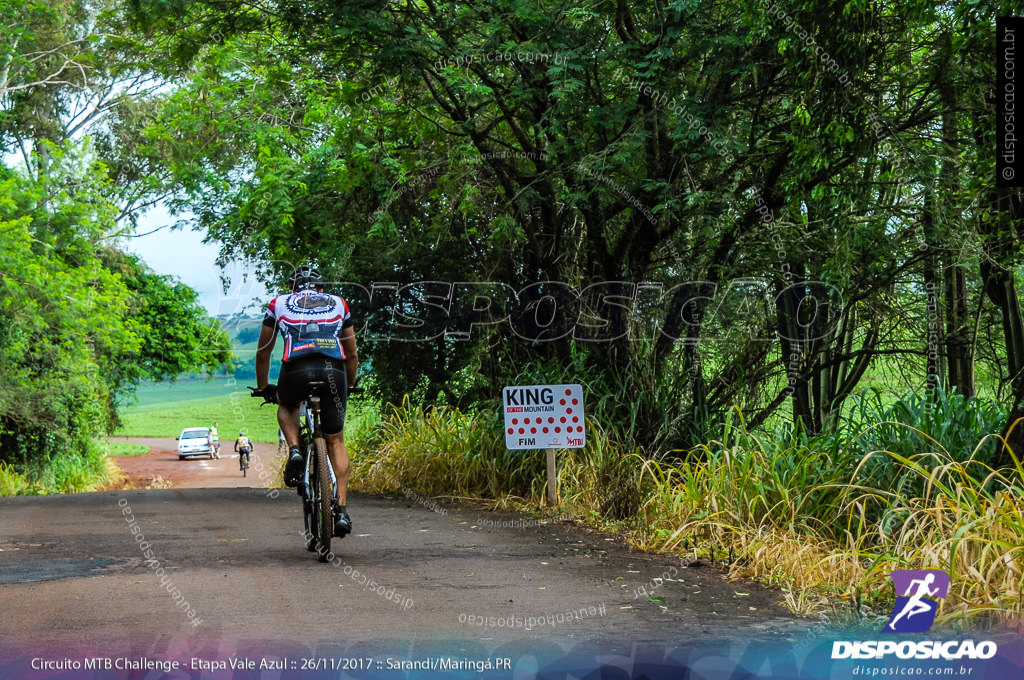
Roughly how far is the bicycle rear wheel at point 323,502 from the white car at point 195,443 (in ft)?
145

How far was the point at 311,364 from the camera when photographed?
24.9 ft

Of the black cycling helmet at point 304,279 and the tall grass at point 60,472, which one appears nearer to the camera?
the black cycling helmet at point 304,279

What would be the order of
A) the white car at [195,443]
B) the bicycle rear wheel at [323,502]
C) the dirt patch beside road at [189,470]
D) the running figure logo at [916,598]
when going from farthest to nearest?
the white car at [195,443] → the dirt patch beside road at [189,470] → the bicycle rear wheel at [323,502] → the running figure logo at [916,598]

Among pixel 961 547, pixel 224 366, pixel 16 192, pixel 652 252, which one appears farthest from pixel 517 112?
pixel 224 366

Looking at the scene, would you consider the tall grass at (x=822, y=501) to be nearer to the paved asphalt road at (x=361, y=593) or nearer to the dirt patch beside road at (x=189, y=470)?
the paved asphalt road at (x=361, y=593)

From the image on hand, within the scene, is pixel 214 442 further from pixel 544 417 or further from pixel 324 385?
pixel 324 385

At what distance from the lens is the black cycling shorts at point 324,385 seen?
297 inches

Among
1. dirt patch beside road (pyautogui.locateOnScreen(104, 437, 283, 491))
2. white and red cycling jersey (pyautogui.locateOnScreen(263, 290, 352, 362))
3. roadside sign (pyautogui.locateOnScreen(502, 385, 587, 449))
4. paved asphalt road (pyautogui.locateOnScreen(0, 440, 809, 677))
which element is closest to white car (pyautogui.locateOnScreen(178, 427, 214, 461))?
dirt patch beside road (pyautogui.locateOnScreen(104, 437, 283, 491))

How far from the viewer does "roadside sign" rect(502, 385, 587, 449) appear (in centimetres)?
1063

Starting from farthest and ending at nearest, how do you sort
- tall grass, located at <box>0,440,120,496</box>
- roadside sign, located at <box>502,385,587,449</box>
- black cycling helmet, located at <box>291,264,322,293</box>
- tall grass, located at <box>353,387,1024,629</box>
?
tall grass, located at <box>0,440,120,496</box> < roadside sign, located at <box>502,385,587,449</box> < black cycling helmet, located at <box>291,264,322,293</box> < tall grass, located at <box>353,387,1024,629</box>

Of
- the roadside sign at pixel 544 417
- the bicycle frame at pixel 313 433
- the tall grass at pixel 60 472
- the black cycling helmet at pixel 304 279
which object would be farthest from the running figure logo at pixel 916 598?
the tall grass at pixel 60 472

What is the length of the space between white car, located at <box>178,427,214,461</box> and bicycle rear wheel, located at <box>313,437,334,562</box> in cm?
4408

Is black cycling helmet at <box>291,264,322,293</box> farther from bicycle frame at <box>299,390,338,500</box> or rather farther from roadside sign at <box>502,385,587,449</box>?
roadside sign at <box>502,385,587,449</box>

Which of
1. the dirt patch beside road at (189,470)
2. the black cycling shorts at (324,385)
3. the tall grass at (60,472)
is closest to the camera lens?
the black cycling shorts at (324,385)
